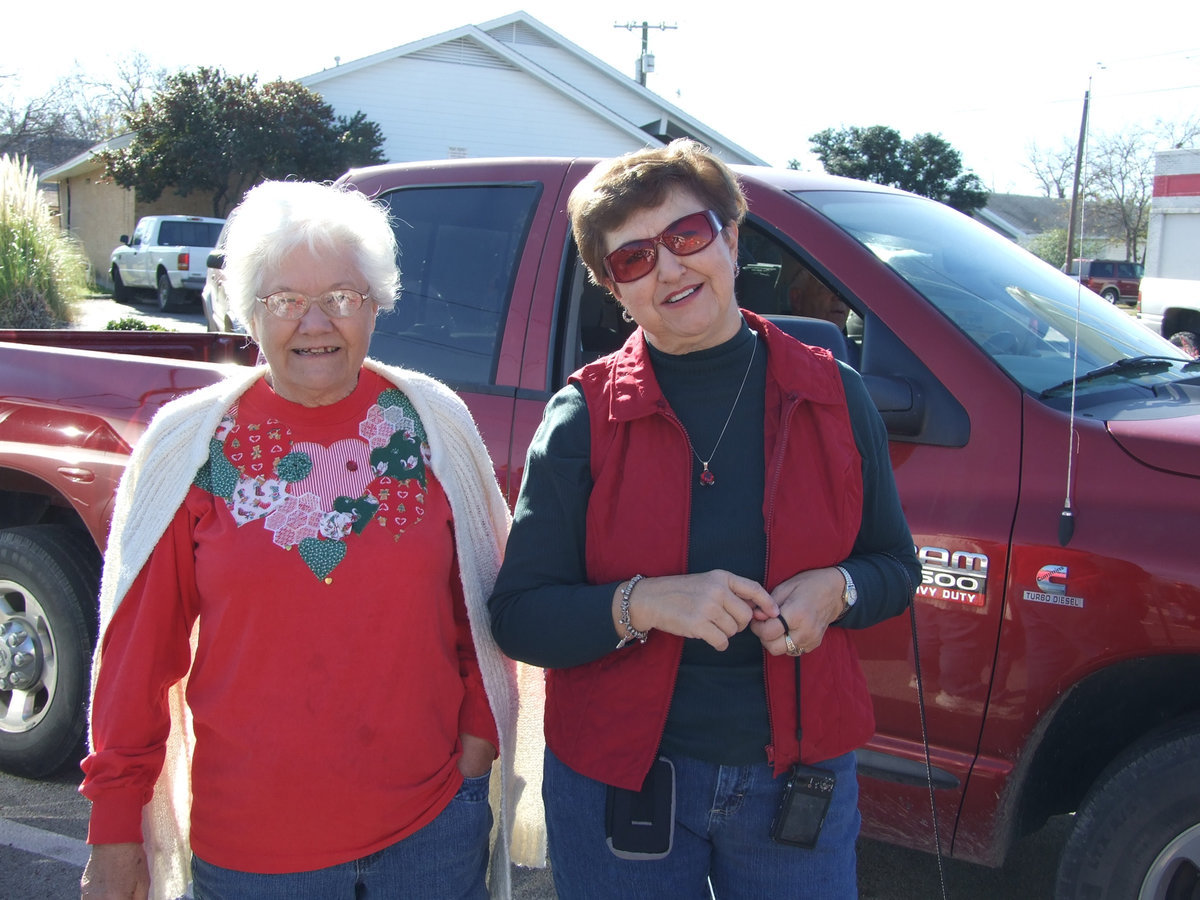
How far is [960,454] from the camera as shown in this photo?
2.58 metres

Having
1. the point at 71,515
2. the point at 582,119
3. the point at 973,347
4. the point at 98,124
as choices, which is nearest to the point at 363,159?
the point at 582,119

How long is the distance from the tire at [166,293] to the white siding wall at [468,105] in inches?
261

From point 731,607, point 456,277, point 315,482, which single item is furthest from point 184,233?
point 731,607

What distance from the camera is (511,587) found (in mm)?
1883

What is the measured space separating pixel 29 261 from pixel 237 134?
42.4ft

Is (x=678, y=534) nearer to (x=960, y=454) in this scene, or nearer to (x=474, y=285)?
(x=960, y=454)

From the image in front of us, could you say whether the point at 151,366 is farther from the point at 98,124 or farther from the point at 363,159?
the point at 98,124

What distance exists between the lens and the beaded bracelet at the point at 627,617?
5.67 ft

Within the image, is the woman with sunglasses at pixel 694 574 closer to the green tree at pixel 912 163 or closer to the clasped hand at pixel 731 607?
the clasped hand at pixel 731 607

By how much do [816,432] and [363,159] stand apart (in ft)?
81.1

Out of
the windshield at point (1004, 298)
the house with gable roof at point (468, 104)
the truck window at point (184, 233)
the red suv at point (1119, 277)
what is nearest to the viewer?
the windshield at point (1004, 298)

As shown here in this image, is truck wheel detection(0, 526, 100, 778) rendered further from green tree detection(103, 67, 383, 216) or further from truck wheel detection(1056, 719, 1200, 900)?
green tree detection(103, 67, 383, 216)

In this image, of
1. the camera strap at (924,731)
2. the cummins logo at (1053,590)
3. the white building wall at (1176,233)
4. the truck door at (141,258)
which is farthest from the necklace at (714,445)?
the truck door at (141,258)

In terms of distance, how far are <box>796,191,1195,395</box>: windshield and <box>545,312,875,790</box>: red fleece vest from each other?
1.03 meters
